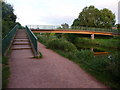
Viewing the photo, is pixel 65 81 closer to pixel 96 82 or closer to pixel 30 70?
pixel 96 82

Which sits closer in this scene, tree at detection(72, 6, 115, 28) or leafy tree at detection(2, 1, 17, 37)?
leafy tree at detection(2, 1, 17, 37)

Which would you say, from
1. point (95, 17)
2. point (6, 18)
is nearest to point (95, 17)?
point (95, 17)

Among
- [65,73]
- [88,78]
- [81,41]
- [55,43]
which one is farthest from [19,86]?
[81,41]

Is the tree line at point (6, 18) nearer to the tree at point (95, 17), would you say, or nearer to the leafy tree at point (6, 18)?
the leafy tree at point (6, 18)

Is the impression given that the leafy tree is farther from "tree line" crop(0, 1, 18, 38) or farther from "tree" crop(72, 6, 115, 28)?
"tree" crop(72, 6, 115, 28)

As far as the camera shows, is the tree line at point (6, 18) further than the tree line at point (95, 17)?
No

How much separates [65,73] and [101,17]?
43889 millimetres

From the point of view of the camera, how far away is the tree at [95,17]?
4350 cm

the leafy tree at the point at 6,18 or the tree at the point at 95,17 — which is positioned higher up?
the tree at the point at 95,17

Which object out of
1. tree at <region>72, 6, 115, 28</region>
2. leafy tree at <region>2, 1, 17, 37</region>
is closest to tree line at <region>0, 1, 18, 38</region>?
leafy tree at <region>2, 1, 17, 37</region>

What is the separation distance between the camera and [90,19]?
4325 cm

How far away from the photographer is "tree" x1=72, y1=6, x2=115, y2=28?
1713 inches

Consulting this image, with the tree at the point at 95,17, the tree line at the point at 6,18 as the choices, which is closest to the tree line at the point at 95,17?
the tree at the point at 95,17

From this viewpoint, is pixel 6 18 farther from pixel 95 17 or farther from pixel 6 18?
pixel 95 17
